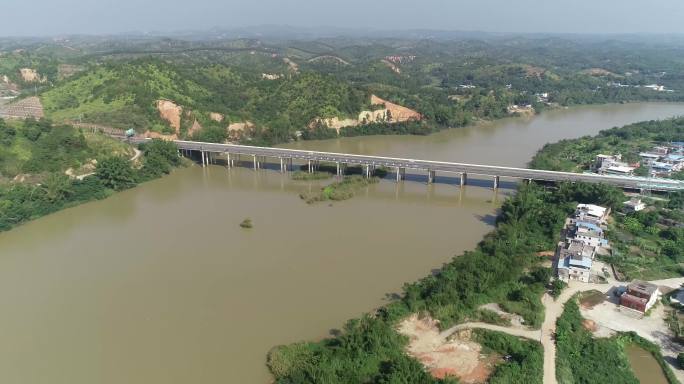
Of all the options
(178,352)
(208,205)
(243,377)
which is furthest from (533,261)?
(208,205)

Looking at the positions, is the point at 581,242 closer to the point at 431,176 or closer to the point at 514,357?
the point at 514,357

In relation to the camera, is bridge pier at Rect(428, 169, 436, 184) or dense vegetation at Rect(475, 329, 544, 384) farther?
bridge pier at Rect(428, 169, 436, 184)

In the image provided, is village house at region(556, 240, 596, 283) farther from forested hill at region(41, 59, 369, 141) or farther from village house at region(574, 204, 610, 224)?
forested hill at region(41, 59, 369, 141)

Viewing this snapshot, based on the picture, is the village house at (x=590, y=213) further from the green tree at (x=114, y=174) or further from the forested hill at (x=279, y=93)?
the green tree at (x=114, y=174)

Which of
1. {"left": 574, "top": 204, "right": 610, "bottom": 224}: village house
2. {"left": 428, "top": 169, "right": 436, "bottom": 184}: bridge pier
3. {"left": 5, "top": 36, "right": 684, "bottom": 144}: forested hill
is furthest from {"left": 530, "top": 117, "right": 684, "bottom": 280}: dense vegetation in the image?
{"left": 5, "top": 36, "right": 684, "bottom": 144}: forested hill

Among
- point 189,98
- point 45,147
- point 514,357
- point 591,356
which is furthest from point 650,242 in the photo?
point 189,98

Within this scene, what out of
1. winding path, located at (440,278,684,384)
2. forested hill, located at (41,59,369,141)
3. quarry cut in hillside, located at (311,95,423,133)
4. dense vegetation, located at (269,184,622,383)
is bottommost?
winding path, located at (440,278,684,384)

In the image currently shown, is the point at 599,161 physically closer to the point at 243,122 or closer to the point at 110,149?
the point at 243,122

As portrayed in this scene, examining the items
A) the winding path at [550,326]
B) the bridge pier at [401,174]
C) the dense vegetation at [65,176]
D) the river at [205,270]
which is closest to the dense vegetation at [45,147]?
the dense vegetation at [65,176]

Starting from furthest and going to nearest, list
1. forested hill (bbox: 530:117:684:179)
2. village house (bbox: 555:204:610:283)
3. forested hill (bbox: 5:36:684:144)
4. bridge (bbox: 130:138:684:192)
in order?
forested hill (bbox: 5:36:684:144) < forested hill (bbox: 530:117:684:179) < bridge (bbox: 130:138:684:192) < village house (bbox: 555:204:610:283)
